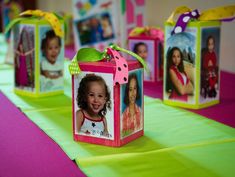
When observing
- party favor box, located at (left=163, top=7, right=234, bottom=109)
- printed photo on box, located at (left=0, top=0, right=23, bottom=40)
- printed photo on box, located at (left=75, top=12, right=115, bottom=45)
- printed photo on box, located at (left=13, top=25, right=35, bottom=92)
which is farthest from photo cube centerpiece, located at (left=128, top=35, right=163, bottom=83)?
printed photo on box, located at (left=0, top=0, right=23, bottom=40)

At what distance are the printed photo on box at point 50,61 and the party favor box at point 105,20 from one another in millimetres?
792

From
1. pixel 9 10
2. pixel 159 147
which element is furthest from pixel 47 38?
pixel 9 10

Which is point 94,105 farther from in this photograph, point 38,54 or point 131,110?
point 38,54

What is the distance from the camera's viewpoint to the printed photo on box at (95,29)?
8.18 feet

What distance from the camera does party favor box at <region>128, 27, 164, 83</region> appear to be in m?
1.82

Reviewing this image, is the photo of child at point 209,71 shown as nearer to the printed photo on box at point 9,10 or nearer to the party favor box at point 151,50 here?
the party favor box at point 151,50

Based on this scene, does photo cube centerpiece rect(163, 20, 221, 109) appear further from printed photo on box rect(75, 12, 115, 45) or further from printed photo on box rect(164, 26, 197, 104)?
printed photo on box rect(75, 12, 115, 45)

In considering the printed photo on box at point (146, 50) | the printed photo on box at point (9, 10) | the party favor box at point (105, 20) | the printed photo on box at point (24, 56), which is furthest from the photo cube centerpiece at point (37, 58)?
the printed photo on box at point (9, 10)

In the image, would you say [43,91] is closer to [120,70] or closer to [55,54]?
[55,54]

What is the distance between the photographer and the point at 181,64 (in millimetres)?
1461

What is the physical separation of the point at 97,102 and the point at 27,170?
238 millimetres

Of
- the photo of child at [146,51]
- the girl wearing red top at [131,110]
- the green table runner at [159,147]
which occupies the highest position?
the photo of child at [146,51]

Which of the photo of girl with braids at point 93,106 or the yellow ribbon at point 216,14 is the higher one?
the yellow ribbon at point 216,14

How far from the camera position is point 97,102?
1.08 metres
